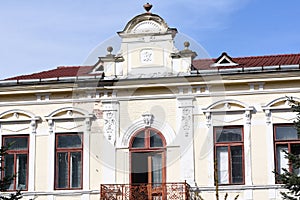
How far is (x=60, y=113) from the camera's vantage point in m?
20.9

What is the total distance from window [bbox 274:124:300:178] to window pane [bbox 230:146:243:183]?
3.35 feet

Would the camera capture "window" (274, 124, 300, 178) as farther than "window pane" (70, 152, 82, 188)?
No

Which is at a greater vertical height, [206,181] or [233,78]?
[233,78]

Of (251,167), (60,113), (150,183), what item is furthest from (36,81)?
(251,167)

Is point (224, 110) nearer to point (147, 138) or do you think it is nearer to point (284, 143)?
point (284, 143)

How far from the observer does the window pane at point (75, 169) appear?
20.5 metres

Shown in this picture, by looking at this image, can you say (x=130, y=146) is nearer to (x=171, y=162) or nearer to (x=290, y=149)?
(x=171, y=162)

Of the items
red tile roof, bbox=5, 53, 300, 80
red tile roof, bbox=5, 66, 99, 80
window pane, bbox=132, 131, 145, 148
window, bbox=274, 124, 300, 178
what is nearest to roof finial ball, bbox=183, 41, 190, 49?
red tile roof, bbox=5, 53, 300, 80

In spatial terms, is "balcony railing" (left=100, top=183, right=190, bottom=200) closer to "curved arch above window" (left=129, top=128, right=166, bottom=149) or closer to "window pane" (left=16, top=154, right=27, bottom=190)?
"curved arch above window" (left=129, top=128, right=166, bottom=149)

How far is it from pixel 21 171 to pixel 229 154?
6293 mm

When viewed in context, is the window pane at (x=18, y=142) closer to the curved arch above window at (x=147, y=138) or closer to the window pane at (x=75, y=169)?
the window pane at (x=75, y=169)

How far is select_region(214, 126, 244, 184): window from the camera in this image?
19.8 metres

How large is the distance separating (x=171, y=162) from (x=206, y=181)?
1.17 m

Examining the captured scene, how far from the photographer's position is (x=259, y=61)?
2233 centimetres
